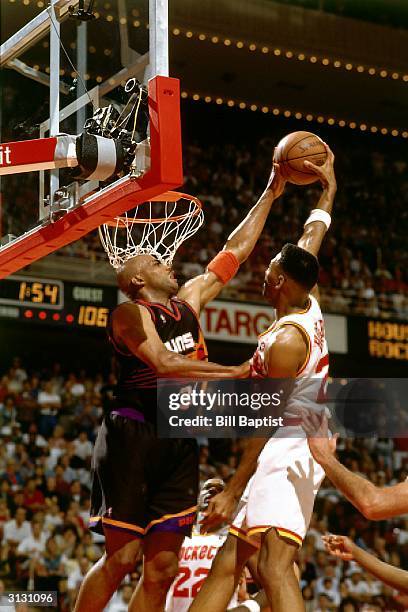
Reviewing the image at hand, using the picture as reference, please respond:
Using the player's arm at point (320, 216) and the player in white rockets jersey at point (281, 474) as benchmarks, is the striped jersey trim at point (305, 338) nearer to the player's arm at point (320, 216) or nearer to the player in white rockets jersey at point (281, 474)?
the player in white rockets jersey at point (281, 474)

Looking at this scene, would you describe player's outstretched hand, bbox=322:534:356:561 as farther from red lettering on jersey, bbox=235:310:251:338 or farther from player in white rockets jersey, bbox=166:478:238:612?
red lettering on jersey, bbox=235:310:251:338

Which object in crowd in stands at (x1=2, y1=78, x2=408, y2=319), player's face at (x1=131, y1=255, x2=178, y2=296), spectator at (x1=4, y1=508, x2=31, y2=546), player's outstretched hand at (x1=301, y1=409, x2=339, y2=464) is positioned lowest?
player's outstretched hand at (x1=301, y1=409, x2=339, y2=464)

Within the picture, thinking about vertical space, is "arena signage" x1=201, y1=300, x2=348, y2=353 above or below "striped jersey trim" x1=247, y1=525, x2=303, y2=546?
above

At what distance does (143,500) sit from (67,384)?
29.0 ft

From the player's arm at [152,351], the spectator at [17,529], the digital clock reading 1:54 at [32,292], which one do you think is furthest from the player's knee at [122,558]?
the digital clock reading 1:54 at [32,292]

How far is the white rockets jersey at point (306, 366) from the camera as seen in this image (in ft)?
15.1

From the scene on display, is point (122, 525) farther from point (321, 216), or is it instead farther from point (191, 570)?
point (321, 216)

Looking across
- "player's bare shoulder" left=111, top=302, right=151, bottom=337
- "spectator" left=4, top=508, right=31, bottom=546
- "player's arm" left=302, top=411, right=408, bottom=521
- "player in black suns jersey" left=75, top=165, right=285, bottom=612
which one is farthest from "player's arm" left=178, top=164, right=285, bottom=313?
"spectator" left=4, top=508, right=31, bottom=546

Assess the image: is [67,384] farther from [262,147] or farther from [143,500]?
[143,500]

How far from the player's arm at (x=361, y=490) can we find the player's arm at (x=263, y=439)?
58 cm

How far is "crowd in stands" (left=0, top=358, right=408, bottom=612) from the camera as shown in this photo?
10.4 meters

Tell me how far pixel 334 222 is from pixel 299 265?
12.5 metres

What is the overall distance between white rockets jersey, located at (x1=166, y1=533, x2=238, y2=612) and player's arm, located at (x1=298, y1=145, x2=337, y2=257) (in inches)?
73.6

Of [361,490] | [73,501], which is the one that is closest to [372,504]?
[361,490]
